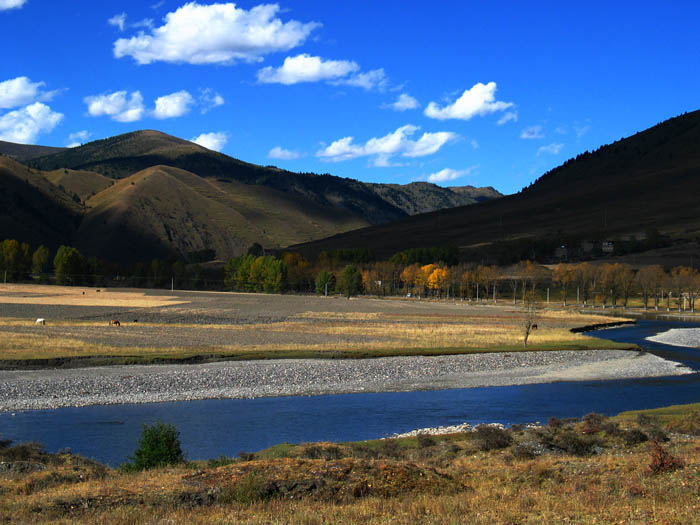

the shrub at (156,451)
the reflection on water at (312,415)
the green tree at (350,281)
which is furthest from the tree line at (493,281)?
the shrub at (156,451)

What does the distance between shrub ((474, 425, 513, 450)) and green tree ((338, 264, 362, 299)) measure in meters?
155

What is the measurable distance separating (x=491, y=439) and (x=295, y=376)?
22501 mm

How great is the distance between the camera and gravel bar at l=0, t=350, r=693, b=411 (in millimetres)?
37062

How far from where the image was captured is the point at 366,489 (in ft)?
49.5

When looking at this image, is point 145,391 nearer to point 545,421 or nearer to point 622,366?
point 545,421

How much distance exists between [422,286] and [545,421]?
158 m

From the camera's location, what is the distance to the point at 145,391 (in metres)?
38.1

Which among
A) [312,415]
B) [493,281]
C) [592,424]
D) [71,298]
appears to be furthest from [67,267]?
[592,424]

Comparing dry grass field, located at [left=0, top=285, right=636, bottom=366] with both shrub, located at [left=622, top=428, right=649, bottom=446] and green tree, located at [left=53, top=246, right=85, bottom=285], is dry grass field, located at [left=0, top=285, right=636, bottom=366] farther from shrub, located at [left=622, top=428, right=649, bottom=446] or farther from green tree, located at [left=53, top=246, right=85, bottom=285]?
green tree, located at [left=53, top=246, right=85, bottom=285]

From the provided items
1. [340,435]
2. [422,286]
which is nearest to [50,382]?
[340,435]

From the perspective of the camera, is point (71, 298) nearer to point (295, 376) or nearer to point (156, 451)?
point (295, 376)

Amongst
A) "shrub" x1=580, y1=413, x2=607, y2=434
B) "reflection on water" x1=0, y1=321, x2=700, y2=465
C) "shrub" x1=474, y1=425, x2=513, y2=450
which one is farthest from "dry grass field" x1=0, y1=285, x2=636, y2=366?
"shrub" x1=474, y1=425, x2=513, y2=450

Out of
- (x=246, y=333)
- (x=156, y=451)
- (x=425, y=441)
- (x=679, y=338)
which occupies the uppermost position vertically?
(x=156, y=451)

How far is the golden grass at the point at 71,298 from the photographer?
113 m
